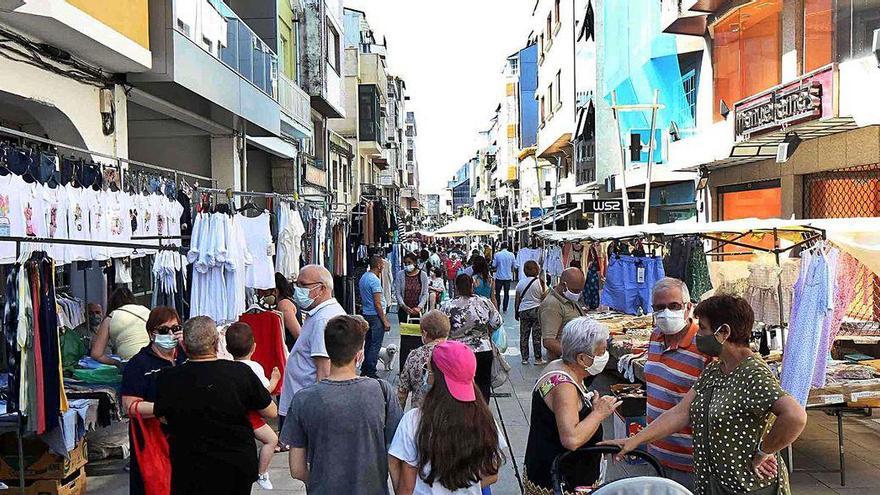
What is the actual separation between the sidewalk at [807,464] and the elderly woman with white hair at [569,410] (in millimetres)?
2064

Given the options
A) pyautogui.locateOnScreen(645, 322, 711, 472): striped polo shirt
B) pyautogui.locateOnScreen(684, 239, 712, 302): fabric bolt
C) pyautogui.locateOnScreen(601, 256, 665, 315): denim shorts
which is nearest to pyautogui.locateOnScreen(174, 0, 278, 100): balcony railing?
pyautogui.locateOnScreen(601, 256, 665, 315): denim shorts

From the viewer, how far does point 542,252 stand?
2186cm

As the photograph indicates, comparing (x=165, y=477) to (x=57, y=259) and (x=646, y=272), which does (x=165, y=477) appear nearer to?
(x=57, y=259)

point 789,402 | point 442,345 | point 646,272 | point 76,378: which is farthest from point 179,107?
point 789,402

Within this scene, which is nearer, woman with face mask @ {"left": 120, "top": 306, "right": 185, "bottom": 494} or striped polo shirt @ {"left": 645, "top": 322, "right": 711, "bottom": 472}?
striped polo shirt @ {"left": 645, "top": 322, "right": 711, "bottom": 472}

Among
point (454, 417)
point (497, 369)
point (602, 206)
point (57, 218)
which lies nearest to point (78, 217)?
point (57, 218)

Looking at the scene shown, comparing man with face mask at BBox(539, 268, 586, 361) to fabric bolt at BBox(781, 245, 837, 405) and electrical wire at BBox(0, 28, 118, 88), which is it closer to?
fabric bolt at BBox(781, 245, 837, 405)

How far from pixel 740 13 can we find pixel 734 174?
3.72m

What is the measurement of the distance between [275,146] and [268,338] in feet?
39.6

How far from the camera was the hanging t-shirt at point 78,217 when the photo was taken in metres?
6.78

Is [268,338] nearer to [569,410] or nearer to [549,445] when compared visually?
[549,445]

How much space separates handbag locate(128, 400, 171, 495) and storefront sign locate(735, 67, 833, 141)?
1087 cm

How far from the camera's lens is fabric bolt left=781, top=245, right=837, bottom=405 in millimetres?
5977

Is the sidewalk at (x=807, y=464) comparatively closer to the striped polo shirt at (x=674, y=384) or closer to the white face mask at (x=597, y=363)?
the striped polo shirt at (x=674, y=384)
